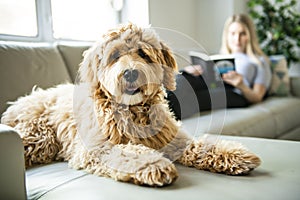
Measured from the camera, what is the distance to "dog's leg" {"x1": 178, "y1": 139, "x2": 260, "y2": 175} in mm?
1112

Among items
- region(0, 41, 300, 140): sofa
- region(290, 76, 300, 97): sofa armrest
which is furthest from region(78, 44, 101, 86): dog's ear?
region(290, 76, 300, 97): sofa armrest

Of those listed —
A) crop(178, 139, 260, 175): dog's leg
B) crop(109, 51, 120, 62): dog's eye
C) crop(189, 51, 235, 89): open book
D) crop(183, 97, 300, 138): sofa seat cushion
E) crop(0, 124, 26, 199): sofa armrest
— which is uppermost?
crop(109, 51, 120, 62): dog's eye

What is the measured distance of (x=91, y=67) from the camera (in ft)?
3.95

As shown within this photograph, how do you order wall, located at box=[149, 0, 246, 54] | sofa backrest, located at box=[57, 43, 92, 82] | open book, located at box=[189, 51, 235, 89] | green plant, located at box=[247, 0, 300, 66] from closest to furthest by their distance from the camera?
open book, located at box=[189, 51, 235, 89] → sofa backrest, located at box=[57, 43, 92, 82] → wall, located at box=[149, 0, 246, 54] → green plant, located at box=[247, 0, 300, 66]

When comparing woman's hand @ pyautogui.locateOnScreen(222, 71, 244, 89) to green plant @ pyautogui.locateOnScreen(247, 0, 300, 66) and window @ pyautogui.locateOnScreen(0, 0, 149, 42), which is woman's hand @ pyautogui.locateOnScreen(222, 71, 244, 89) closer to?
window @ pyautogui.locateOnScreen(0, 0, 149, 42)

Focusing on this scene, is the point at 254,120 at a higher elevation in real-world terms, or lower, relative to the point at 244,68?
lower

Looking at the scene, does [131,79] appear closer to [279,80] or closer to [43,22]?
[43,22]

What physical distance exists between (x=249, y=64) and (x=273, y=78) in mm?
424

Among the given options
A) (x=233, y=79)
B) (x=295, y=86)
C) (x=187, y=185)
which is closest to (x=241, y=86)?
(x=233, y=79)

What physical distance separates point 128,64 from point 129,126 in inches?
9.5

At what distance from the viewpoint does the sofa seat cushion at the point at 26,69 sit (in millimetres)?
1614

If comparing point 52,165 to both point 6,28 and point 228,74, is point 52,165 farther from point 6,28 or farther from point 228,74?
point 228,74

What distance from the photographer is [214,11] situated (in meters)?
3.95

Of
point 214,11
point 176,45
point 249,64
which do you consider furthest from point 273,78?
point 176,45
